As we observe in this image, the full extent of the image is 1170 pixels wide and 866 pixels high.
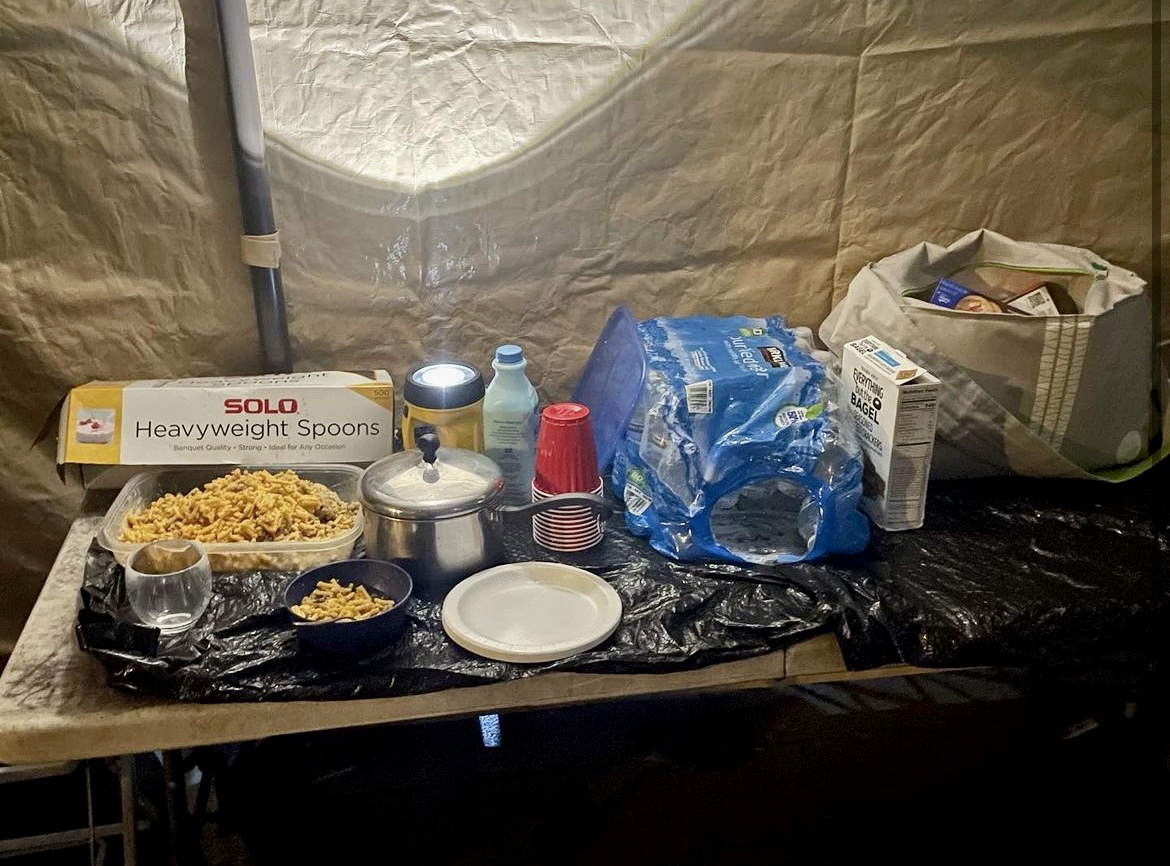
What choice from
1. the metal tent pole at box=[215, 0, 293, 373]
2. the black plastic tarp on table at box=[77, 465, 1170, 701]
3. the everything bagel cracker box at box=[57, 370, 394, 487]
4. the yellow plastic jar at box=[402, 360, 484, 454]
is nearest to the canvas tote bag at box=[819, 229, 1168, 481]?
the black plastic tarp on table at box=[77, 465, 1170, 701]

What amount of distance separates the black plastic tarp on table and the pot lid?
11 cm

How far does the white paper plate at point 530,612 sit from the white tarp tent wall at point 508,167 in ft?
1.32

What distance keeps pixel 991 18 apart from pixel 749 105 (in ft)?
1.13

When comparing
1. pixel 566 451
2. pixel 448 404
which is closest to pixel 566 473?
pixel 566 451

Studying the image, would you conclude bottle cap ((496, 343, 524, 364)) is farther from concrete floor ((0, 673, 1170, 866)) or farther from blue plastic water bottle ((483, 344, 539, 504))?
concrete floor ((0, 673, 1170, 866))

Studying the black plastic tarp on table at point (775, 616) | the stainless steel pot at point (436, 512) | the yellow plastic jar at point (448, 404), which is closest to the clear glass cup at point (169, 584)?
the black plastic tarp on table at point (775, 616)

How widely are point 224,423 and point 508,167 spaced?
0.50 meters

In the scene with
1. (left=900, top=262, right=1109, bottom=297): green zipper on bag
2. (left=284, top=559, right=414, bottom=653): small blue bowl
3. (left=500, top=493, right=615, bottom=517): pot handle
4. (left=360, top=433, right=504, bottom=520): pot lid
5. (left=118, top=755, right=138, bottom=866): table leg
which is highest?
(left=900, top=262, right=1109, bottom=297): green zipper on bag

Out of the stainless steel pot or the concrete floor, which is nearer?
the stainless steel pot

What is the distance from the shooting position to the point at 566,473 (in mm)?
1253

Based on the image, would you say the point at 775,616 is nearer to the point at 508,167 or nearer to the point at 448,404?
the point at 448,404

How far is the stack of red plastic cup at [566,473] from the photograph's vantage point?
1.24 meters

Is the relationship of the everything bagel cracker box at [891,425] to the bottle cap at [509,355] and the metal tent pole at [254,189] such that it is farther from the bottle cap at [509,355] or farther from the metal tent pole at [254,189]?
the metal tent pole at [254,189]

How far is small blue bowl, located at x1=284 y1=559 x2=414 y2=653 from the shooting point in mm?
1035
